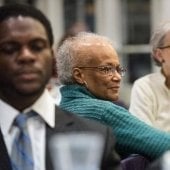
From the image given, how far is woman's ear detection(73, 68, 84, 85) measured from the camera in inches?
107

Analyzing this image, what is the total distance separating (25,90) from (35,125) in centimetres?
10

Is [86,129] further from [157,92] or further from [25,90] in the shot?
[157,92]

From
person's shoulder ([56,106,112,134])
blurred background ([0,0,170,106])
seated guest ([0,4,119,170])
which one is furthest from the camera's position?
blurred background ([0,0,170,106])

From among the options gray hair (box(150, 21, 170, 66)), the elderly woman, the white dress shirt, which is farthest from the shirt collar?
gray hair (box(150, 21, 170, 66))

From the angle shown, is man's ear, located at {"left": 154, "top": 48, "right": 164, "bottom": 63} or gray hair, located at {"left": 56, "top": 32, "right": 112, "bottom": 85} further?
man's ear, located at {"left": 154, "top": 48, "right": 164, "bottom": 63}

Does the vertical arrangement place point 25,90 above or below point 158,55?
above

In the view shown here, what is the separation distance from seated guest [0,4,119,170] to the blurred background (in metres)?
5.54

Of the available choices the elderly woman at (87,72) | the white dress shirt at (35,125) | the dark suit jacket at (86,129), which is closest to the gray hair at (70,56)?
the elderly woman at (87,72)

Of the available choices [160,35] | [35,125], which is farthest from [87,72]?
[35,125]

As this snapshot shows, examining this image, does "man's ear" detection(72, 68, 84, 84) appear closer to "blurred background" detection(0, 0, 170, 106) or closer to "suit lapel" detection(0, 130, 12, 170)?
"suit lapel" detection(0, 130, 12, 170)

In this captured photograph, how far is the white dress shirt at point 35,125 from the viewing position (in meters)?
1.90

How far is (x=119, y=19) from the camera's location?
7613mm

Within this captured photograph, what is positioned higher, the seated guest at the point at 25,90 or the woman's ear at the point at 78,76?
the seated guest at the point at 25,90

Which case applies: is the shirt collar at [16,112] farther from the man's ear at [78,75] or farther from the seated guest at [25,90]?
the man's ear at [78,75]
